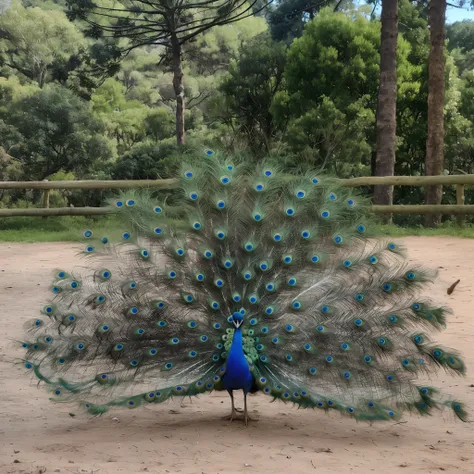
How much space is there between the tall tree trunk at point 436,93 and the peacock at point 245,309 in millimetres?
12231

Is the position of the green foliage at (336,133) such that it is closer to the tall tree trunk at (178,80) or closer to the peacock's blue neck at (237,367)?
the tall tree trunk at (178,80)

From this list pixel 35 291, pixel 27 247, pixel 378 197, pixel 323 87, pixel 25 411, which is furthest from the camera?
pixel 323 87

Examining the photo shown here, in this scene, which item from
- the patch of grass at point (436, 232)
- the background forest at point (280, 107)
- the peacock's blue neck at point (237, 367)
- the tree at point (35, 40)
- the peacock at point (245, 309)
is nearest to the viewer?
the peacock's blue neck at point (237, 367)

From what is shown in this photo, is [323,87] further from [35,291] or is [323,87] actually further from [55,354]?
[55,354]

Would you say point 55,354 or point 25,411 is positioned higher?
point 55,354

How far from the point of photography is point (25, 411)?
6.52 metres

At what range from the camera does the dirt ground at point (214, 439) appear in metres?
5.04

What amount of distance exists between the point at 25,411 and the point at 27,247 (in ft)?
27.8

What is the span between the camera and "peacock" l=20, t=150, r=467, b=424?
223 inches

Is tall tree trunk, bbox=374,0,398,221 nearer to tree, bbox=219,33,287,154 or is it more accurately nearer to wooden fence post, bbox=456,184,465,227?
wooden fence post, bbox=456,184,465,227

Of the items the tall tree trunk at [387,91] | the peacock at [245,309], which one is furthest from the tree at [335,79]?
the peacock at [245,309]

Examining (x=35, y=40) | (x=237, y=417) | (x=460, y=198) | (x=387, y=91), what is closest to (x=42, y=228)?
(x=387, y=91)

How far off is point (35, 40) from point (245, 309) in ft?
160

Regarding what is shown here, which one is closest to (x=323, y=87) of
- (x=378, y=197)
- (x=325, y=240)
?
(x=378, y=197)
